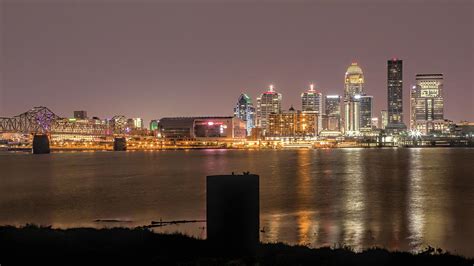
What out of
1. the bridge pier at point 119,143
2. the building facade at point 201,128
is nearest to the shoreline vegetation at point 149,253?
the bridge pier at point 119,143

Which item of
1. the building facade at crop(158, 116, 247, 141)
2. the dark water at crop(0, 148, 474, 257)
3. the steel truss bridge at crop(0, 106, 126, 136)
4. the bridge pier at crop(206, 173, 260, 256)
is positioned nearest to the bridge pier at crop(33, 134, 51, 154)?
A: the steel truss bridge at crop(0, 106, 126, 136)

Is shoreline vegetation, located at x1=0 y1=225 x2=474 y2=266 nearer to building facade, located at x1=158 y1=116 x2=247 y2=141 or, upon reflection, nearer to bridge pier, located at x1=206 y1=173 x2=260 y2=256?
bridge pier, located at x1=206 y1=173 x2=260 y2=256

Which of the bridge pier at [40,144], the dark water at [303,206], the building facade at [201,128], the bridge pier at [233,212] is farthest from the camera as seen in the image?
the building facade at [201,128]

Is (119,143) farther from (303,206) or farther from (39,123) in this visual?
(303,206)

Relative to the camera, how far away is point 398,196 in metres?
32.4

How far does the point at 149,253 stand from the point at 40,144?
10101cm

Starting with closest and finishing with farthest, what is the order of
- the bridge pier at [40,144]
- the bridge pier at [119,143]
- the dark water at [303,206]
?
1. the dark water at [303,206]
2. the bridge pier at [40,144]
3. the bridge pier at [119,143]

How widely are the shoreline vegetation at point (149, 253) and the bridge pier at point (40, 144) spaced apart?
97.0 m

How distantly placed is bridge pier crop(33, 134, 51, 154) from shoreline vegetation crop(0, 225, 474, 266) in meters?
97.0

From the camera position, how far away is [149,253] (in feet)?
30.6

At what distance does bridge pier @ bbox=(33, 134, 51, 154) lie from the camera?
338 feet

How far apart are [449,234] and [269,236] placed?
19.7 ft

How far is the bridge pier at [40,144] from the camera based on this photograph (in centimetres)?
10312

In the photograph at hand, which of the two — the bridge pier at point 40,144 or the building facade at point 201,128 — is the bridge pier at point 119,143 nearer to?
the bridge pier at point 40,144
